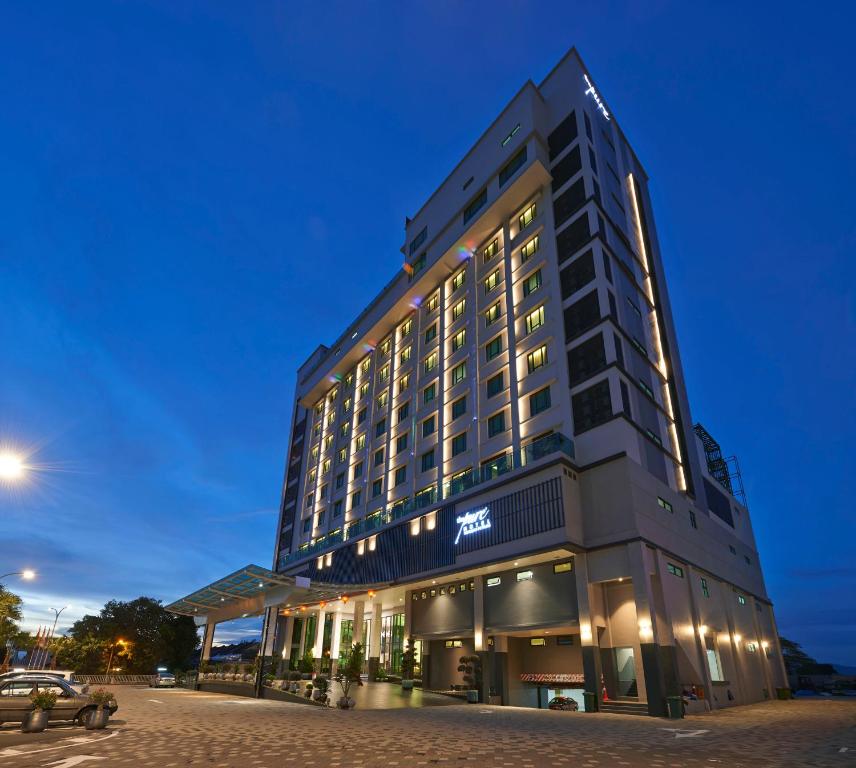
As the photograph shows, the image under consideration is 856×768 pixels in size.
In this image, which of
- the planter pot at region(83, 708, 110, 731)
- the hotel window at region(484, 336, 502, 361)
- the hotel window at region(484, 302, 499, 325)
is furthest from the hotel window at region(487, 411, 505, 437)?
the planter pot at region(83, 708, 110, 731)

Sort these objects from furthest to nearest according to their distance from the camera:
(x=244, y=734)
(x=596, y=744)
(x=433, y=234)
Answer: (x=433, y=234) < (x=244, y=734) < (x=596, y=744)

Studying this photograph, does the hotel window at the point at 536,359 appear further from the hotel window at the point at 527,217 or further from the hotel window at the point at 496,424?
the hotel window at the point at 527,217

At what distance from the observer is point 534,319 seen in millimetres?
41281

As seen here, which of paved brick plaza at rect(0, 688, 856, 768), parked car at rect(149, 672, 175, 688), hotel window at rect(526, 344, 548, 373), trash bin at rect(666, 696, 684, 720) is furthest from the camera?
parked car at rect(149, 672, 175, 688)

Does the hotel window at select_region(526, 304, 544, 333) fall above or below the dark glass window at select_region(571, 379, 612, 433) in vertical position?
above

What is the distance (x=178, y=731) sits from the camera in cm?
1720

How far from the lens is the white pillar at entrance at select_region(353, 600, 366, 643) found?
4854 cm

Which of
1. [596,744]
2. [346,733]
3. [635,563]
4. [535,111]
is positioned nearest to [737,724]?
[635,563]

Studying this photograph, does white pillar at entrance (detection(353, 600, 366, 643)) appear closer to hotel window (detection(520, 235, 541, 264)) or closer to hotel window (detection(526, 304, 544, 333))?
hotel window (detection(526, 304, 544, 333))

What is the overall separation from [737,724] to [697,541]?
666 inches

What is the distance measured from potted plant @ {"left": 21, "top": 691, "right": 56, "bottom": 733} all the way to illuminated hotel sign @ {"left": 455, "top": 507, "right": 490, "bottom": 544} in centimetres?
2475

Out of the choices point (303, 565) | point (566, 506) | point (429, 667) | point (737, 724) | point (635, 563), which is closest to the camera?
point (737, 724)

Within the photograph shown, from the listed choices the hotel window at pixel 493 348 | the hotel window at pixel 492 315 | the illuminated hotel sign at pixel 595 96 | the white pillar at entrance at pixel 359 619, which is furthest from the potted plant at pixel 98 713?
the illuminated hotel sign at pixel 595 96

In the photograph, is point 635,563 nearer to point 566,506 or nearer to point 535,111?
point 566,506
